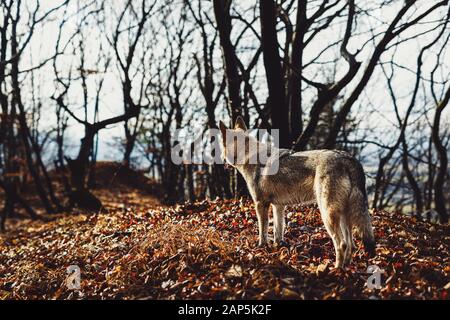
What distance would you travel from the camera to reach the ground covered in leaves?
561cm

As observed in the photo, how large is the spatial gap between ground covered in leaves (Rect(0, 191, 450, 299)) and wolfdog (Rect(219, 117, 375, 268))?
0.47 m

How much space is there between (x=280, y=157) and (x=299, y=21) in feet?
24.3

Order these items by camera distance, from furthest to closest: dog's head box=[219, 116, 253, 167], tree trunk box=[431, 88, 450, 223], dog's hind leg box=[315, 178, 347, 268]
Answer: tree trunk box=[431, 88, 450, 223] → dog's head box=[219, 116, 253, 167] → dog's hind leg box=[315, 178, 347, 268]

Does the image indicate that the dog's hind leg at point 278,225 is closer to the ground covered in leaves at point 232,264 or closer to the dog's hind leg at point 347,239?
the ground covered in leaves at point 232,264

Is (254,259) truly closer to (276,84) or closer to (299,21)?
(276,84)

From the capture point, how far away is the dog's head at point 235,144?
807cm

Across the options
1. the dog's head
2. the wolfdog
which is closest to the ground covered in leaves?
the wolfdog

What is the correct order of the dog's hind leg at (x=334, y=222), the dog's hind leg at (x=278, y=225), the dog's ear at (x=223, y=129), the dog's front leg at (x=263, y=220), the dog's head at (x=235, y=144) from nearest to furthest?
the dog's hind leg at (x=334, y=222) < the dog's front leg at (x=263, y=220) < the dog's hind leg at (x=278, y=225) < the dog's ear at (x=223, y=129) < the dog's head at (x=235, y=144)

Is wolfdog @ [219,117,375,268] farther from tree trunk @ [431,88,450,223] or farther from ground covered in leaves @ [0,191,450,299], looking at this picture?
tree trunk @ [431,88,450,223]

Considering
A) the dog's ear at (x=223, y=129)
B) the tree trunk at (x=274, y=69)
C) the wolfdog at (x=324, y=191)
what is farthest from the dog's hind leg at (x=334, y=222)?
the tree trunk at (x=274, y=69)

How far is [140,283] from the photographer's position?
6.19 metres

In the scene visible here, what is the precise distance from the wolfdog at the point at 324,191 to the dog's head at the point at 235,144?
11.0 inches

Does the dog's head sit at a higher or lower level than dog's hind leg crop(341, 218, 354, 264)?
higher

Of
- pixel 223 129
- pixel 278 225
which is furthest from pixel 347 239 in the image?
pixel 223 129
